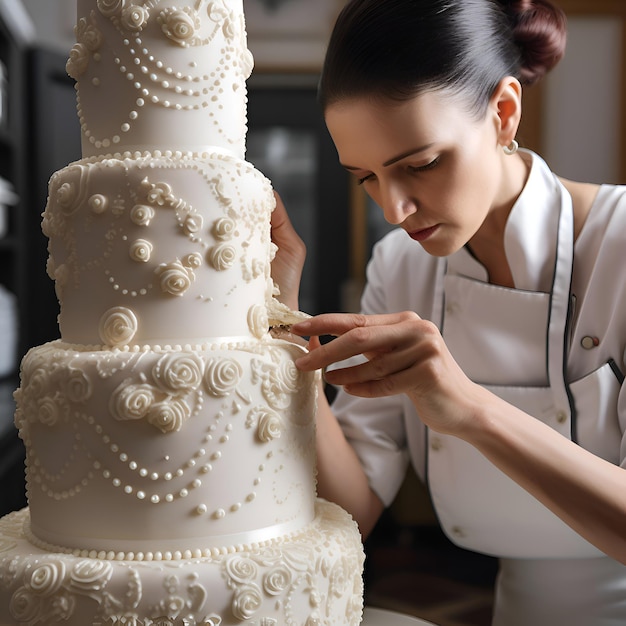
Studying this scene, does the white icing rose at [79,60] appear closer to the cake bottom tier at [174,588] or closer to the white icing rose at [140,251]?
the white icing rose at [140,251]

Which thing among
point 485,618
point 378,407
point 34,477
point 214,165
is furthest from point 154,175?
point 485,618

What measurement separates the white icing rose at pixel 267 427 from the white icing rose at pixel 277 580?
162 millimetres

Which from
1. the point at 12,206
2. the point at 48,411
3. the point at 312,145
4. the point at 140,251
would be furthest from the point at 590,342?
the point at 312,145

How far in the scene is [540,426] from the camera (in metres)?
1.12

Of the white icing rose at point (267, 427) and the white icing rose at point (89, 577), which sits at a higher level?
the white icing rose at point (267, 427)

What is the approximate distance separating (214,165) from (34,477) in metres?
0.49

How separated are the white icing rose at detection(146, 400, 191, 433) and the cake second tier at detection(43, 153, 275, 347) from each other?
9 cm

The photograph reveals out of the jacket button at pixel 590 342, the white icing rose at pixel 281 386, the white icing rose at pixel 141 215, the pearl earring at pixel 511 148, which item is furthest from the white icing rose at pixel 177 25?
the jacket button at pixel 590 342

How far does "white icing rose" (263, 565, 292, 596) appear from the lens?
1.00m

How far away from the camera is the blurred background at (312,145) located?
3748 millimetres

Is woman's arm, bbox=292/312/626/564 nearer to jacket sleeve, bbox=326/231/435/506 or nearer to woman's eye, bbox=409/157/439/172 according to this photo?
woman's eye, bbox=409/157/439/172

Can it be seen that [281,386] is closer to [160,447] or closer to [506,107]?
[160,447]

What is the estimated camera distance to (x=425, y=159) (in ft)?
3.97

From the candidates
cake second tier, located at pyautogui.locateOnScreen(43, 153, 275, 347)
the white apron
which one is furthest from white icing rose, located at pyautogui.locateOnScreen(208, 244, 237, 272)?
the white apron
